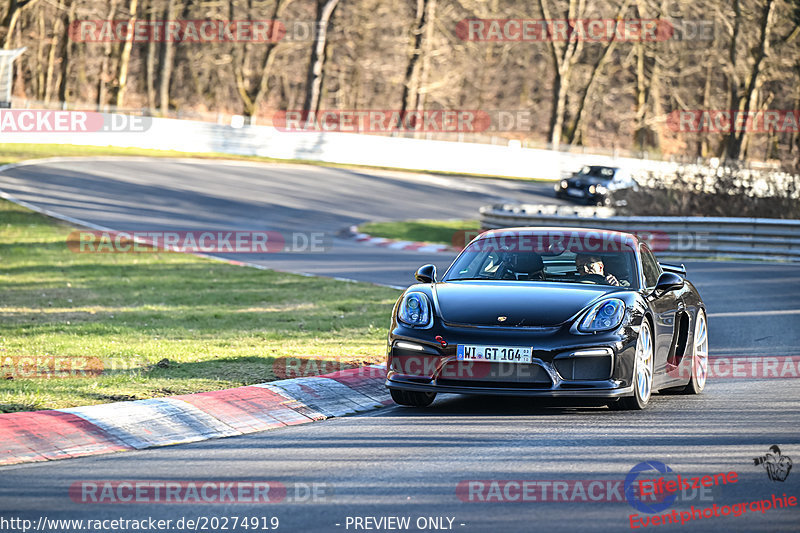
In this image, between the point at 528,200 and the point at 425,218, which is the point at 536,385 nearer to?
the point at 425,218

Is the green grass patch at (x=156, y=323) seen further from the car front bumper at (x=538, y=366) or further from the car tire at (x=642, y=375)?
the car tire at (x=642, y=375)

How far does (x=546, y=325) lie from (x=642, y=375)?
0.98 meters

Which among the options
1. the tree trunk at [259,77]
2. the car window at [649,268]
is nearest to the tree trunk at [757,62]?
the car window at [649,268]

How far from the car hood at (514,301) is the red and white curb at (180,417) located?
104cm

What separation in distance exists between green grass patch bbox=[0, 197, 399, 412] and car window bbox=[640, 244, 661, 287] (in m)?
2.60

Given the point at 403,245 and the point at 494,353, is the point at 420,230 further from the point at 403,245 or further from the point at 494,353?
the point at 494,353

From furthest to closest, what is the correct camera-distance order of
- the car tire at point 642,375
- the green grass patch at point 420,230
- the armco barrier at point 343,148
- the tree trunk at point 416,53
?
the tree trunk at point 416,53
the armco barrier at point 343,148
the green grass patch at point 420,230
the car tire at point 642,375

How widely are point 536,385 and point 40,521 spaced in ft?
12.2

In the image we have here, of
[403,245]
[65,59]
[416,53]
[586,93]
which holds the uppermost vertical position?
[416,53]

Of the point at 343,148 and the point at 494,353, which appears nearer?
the point at 494,353

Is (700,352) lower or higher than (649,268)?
lower

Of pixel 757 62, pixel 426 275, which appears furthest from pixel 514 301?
pixel 757 62

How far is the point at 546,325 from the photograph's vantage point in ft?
25.9

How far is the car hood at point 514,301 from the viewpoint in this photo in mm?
7980
